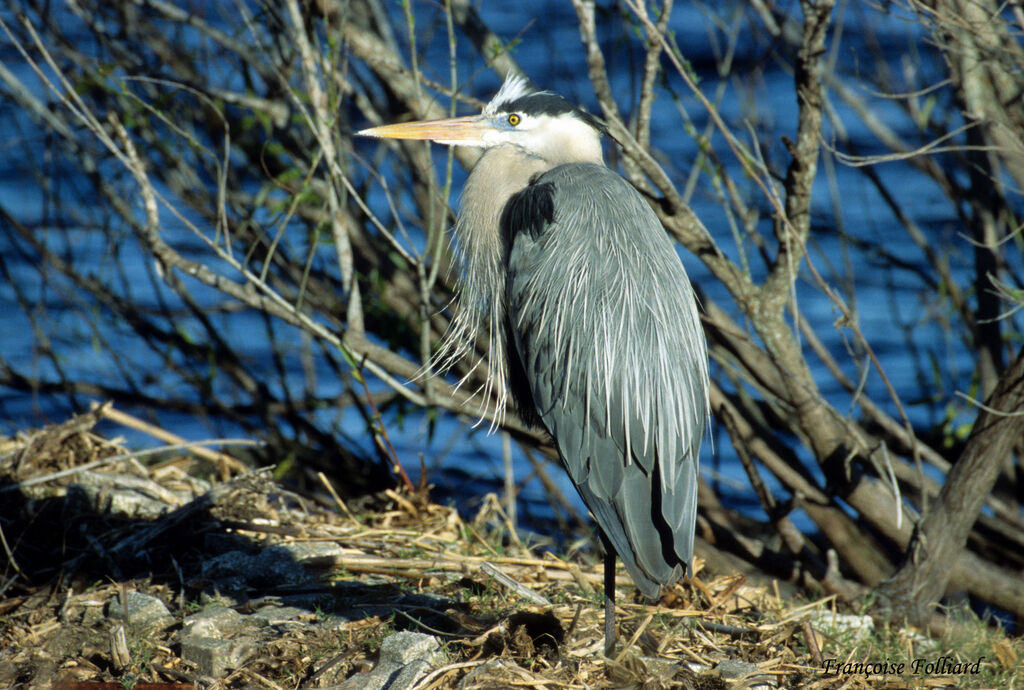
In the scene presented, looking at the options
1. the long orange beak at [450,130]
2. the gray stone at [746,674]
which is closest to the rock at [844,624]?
the gray stone at [746,674]

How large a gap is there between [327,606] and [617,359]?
1.16m

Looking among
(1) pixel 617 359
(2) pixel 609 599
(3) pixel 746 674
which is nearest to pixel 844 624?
(3) pixel 746 674

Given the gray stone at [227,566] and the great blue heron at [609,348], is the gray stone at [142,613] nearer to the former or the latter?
the gray stone at [227,566]

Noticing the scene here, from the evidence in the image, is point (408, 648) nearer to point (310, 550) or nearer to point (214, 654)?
point (214, 654)

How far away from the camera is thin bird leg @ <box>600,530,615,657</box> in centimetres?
264

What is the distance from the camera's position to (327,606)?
3.02 m

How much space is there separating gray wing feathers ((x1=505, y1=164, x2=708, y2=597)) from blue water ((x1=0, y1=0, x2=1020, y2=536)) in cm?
154

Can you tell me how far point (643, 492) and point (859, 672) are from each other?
0.76m

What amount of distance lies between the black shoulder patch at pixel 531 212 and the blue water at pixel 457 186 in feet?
4.63

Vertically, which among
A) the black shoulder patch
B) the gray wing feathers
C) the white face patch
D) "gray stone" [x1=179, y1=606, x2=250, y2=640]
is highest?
the white face patch

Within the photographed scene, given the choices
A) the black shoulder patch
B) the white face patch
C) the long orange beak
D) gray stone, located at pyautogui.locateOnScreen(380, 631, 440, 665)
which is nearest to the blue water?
the white face patch

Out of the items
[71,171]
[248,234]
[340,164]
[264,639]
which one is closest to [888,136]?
[340,164]

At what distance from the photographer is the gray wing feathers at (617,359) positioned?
257 centimetres

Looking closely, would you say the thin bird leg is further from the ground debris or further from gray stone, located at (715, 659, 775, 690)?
gray stone, located at (715, 659, 775, 690)
